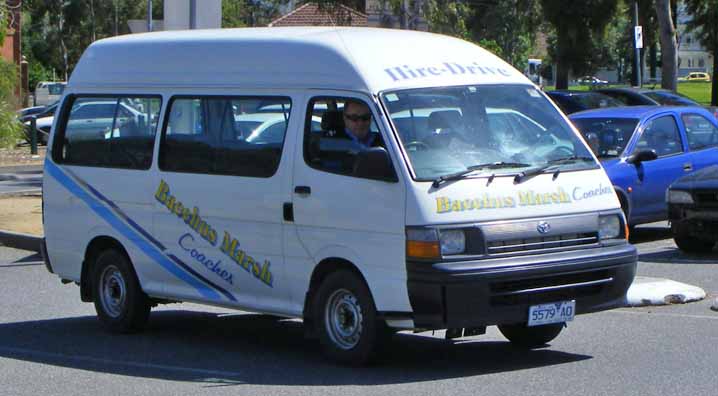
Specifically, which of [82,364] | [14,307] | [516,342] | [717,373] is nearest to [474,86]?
[516,342]

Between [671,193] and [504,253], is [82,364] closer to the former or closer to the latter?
[504,253]

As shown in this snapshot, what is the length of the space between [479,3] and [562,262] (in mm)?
56194

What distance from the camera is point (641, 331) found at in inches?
391

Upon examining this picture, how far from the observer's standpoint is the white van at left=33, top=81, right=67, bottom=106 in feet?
192

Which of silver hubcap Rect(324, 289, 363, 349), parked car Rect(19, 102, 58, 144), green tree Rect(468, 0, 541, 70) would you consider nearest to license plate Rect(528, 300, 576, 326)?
silver hubcap Rect(324, 289, 363, 349)

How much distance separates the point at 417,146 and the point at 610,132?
26.2 feet

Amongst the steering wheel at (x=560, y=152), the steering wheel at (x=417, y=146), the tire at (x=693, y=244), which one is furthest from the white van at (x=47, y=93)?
the steering wheel at (x=417, y=146)

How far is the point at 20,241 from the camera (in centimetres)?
1728

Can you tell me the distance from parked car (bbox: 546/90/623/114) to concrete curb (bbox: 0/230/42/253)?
1334 cm

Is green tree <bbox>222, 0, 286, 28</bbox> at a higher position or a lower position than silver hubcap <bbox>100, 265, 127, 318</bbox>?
higher

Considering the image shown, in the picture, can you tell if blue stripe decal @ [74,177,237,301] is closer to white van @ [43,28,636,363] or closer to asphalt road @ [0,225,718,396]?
white van @ [43,28,636,363]

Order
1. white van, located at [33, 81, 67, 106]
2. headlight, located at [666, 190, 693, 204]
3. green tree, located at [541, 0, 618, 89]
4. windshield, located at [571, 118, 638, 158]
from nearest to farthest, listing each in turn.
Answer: headlight, located at [666, 190, 693, 204] → windshield, located at [571, 118, 638, 158] → green tree, located at [541, 0, 618, 89] → white van, located at [33, 81, 67, 106]

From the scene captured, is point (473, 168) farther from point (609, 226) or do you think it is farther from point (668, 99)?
point (668, 99)

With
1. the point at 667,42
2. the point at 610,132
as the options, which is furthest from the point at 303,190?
the point at 667,42
